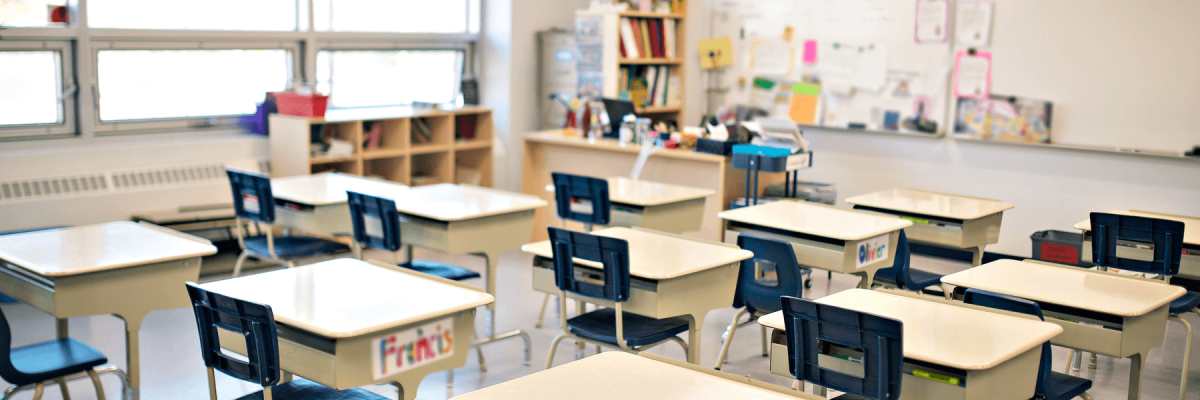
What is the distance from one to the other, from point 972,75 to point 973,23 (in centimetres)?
34

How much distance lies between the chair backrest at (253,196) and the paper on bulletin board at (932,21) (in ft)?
14.3

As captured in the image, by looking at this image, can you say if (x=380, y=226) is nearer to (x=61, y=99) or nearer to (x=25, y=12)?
(x=61, y=99)

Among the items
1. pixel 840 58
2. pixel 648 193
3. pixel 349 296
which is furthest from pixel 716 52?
pixel 349 296

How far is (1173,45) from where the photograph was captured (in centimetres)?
554

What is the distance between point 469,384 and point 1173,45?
178 inches

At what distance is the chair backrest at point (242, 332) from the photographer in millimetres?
2441

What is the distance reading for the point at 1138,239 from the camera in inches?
156

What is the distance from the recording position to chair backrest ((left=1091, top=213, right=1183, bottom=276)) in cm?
384

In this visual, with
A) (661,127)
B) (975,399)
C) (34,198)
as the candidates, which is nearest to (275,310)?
(975,399)

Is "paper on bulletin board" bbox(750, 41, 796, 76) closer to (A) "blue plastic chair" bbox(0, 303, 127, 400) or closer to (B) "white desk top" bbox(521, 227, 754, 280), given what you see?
(B) "white desk top" bbox(521, 227, 754, 280)

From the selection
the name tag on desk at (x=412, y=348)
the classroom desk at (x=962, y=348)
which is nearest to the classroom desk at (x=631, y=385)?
the classroom desk at (x=962, y=348)

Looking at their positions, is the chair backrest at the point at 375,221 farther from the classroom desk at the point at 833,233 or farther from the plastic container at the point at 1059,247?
the plastic container at the point at 1059,247

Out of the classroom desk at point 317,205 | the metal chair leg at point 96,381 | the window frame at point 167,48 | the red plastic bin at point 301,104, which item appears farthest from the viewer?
the red plastic bin at point 301,104

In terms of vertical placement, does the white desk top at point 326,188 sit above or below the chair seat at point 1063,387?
above
